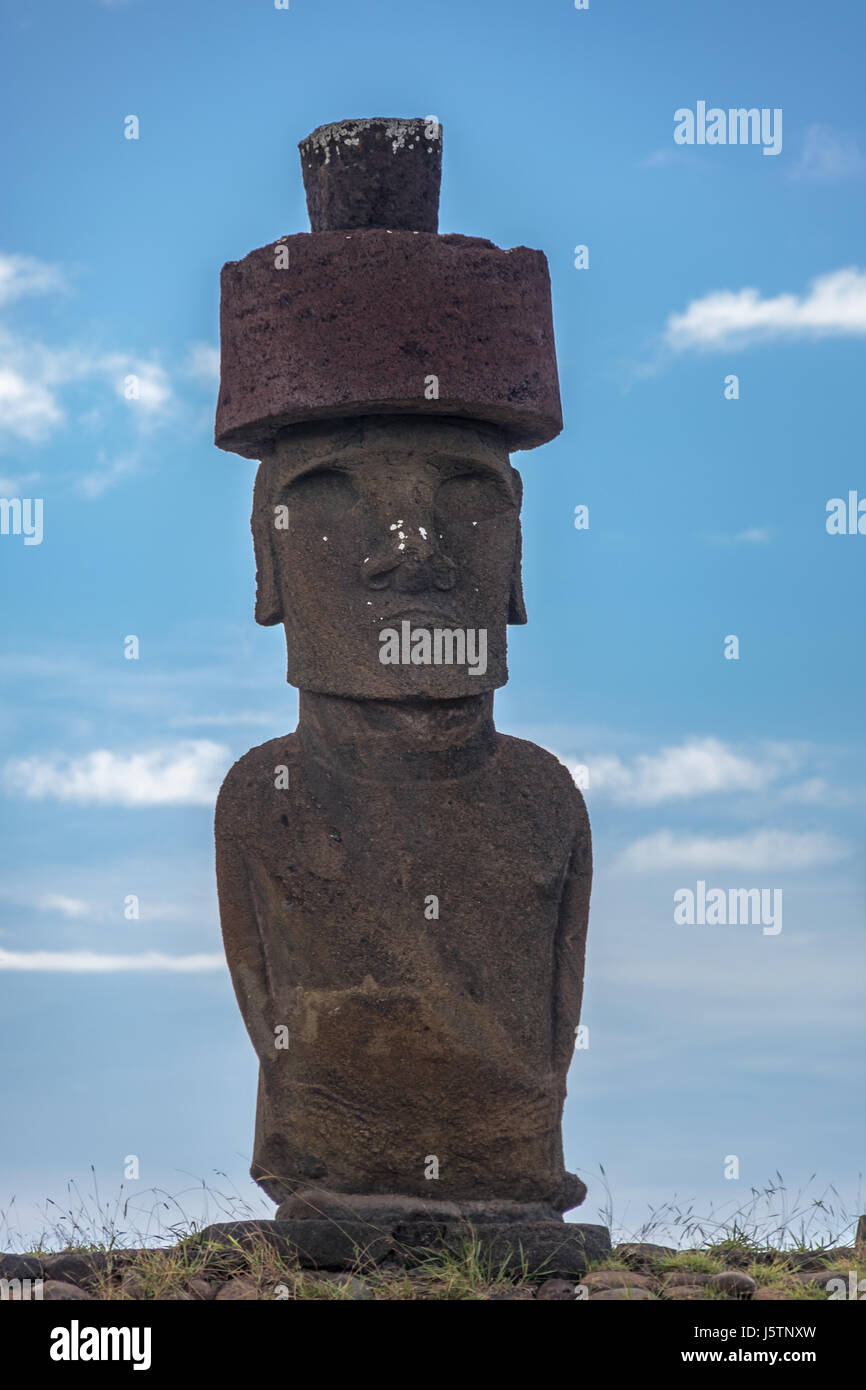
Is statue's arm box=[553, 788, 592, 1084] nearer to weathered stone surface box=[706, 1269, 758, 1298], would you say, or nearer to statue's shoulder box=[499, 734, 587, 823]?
statue's shoulder box=[499, 734, 587, 823]

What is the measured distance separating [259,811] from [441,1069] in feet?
4.89

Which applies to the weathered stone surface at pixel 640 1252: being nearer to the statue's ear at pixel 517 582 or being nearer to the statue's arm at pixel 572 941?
the statue's arm at pixel 572 941

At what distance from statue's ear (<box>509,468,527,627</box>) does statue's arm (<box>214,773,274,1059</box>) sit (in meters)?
1.68

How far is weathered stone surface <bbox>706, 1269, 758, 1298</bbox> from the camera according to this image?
7.65 m

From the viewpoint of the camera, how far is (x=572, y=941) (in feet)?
28.4

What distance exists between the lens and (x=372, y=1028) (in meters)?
8.06

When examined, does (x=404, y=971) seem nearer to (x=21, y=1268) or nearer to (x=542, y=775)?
(x=542, y=775)

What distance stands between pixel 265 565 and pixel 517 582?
4.15 feet

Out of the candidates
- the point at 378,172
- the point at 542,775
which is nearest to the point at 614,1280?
the point at 542,775

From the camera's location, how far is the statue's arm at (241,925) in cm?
849

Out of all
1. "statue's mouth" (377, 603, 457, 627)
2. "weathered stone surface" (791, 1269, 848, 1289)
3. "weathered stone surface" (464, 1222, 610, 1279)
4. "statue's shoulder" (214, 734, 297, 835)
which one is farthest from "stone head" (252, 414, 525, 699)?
"weathered stone surface" (791, 1269, 848, 1289)

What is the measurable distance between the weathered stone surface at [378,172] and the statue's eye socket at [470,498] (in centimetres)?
128

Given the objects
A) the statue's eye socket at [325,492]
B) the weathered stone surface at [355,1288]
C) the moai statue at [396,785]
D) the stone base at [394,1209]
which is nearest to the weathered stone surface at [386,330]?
the moai statue at [396,785]
